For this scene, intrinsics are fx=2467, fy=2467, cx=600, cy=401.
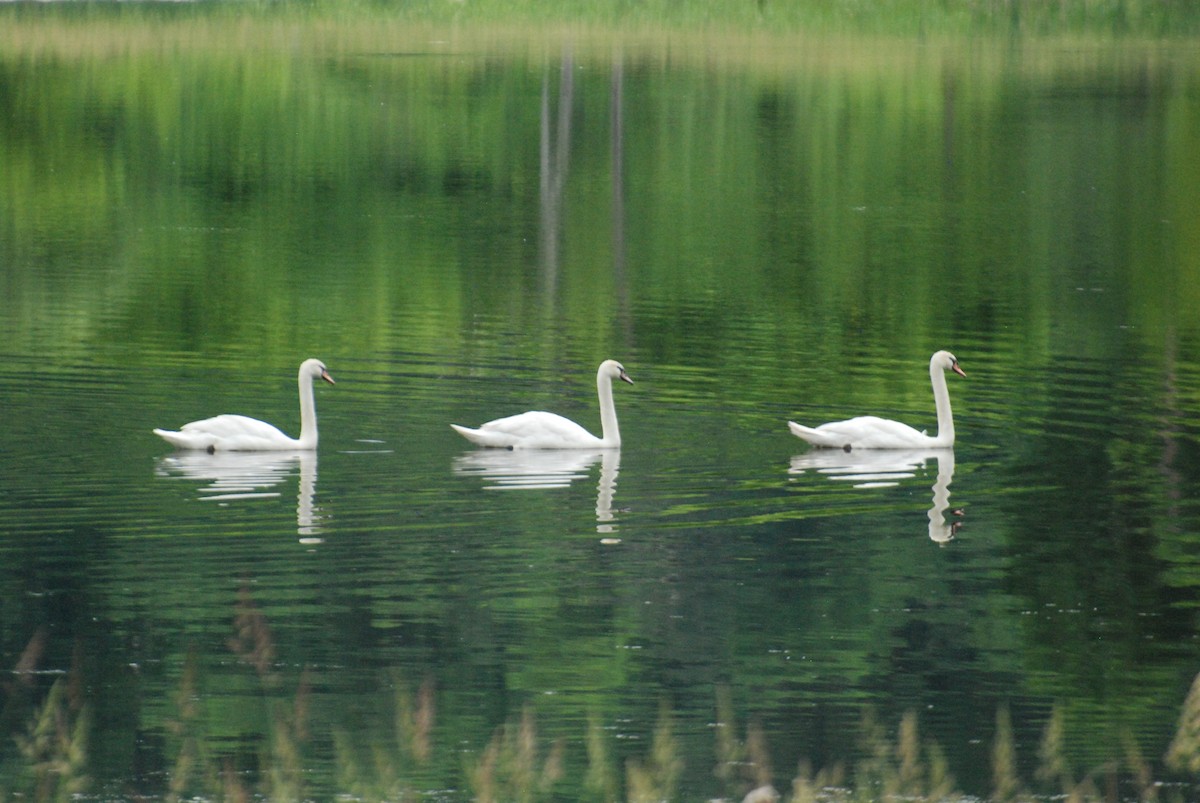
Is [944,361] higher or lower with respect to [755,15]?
lower

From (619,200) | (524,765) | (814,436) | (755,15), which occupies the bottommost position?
(524,765)

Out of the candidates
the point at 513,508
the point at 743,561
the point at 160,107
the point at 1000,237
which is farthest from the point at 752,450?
the point at 160,107

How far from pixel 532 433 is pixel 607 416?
583 mm

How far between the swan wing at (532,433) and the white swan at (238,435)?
1.03 m

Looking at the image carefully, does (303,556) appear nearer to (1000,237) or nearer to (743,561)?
(743,561)

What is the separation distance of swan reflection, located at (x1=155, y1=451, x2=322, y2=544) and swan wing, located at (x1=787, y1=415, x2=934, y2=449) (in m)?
3.50

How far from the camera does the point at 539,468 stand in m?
16.8

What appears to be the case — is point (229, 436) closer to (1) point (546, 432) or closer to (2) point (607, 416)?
(1) point (546, 432)

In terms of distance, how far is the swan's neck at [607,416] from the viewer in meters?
17.4

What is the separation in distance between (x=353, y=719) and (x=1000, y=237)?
24.2 meters

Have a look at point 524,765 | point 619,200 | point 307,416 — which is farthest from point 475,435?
point 619,200

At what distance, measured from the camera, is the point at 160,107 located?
48.6 m

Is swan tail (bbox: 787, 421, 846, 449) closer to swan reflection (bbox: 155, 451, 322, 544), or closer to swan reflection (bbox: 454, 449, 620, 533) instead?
swan reflection (bbox: 454, 449, 620, 533)

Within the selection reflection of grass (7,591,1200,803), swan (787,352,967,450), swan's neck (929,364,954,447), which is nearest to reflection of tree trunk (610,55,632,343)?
swan's neck (929,364,954,447)
